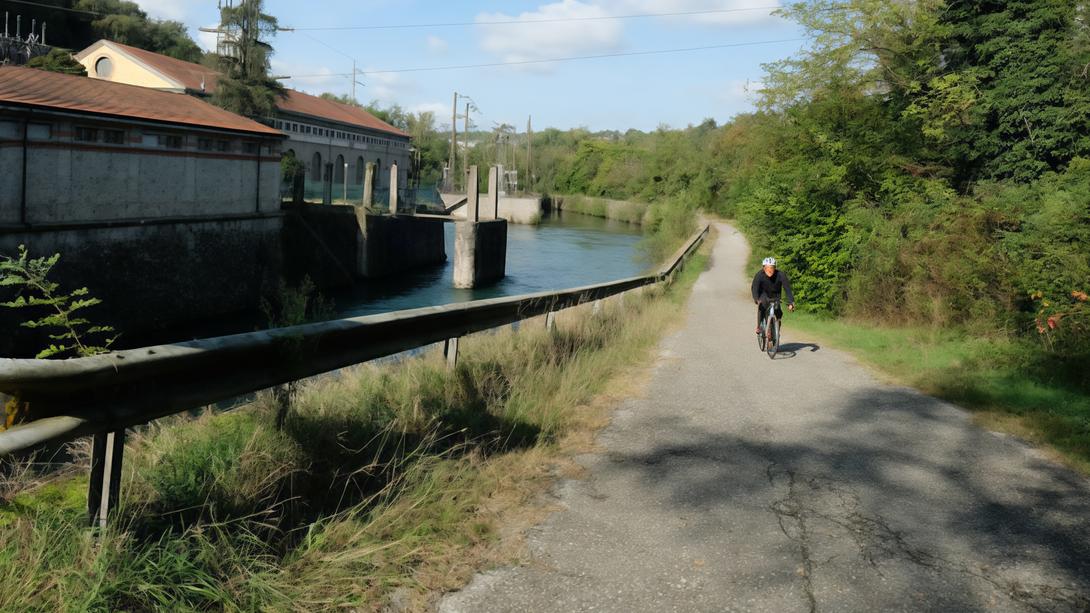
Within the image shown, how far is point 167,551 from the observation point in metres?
3.43

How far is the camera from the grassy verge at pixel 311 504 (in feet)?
10.6

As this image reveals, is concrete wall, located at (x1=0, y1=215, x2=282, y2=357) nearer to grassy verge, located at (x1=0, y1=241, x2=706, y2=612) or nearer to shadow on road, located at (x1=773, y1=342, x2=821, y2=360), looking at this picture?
shadow on road, located at (x1=773, y1=342, x2=821, y2=360)

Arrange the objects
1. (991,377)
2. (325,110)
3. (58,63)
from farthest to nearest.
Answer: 1. (325,110)
2. (58,63)
3. (991,377)

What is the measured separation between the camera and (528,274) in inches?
1672

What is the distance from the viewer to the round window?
51375 mm

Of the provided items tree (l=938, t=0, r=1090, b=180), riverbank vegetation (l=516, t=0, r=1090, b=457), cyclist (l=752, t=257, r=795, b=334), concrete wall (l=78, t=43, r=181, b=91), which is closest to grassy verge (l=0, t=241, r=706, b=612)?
riverbank vegetation (l=516, t=0, r=1090, b=457)

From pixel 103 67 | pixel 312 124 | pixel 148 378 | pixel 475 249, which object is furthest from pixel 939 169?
pixel 312 124

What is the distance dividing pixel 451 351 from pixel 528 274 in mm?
35049

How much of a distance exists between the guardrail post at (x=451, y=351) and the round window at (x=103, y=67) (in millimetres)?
52585

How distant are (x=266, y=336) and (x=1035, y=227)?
42.8 ft

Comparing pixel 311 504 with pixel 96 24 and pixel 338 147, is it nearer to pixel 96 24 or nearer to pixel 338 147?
pixel 338 147

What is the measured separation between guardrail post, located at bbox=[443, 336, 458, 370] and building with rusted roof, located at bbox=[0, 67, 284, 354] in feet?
54.8

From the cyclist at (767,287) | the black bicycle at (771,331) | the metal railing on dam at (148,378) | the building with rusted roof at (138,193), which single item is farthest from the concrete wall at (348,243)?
the metal railing on dam at (148,378)

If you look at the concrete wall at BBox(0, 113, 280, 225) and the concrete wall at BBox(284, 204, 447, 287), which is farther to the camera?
the concrete wall at BBox(284, 204, 447, 287)
